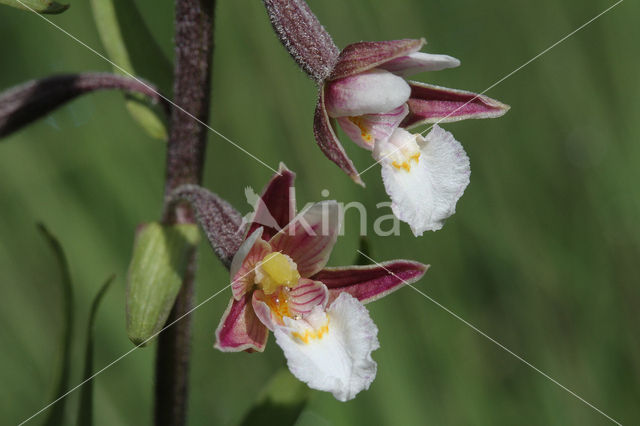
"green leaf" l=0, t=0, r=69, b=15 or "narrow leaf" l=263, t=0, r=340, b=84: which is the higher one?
"green leaf" l=0, t=0, r=69, b=15

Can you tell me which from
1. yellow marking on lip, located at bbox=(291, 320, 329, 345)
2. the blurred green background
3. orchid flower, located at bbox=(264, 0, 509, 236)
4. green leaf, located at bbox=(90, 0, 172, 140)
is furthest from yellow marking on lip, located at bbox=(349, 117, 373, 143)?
the blurred green background

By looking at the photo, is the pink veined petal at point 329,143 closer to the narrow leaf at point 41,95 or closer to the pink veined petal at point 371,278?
the pink veined petal at point 371,278

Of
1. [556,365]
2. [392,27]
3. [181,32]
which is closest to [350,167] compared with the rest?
[181,32]

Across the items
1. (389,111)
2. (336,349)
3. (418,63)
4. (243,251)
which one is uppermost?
(418,63)

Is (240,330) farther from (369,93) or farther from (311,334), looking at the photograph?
(369,93)

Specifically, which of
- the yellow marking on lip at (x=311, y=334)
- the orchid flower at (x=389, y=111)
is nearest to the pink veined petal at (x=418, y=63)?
the orchid flower at (x=389, y=111)

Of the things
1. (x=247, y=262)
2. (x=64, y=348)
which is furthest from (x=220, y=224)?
(x=64, y=348)

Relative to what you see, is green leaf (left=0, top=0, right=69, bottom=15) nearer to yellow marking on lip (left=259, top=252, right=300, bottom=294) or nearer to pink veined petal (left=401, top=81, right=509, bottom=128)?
yellow marking on lip (left=259, top=252, right=300, bottom=294)
